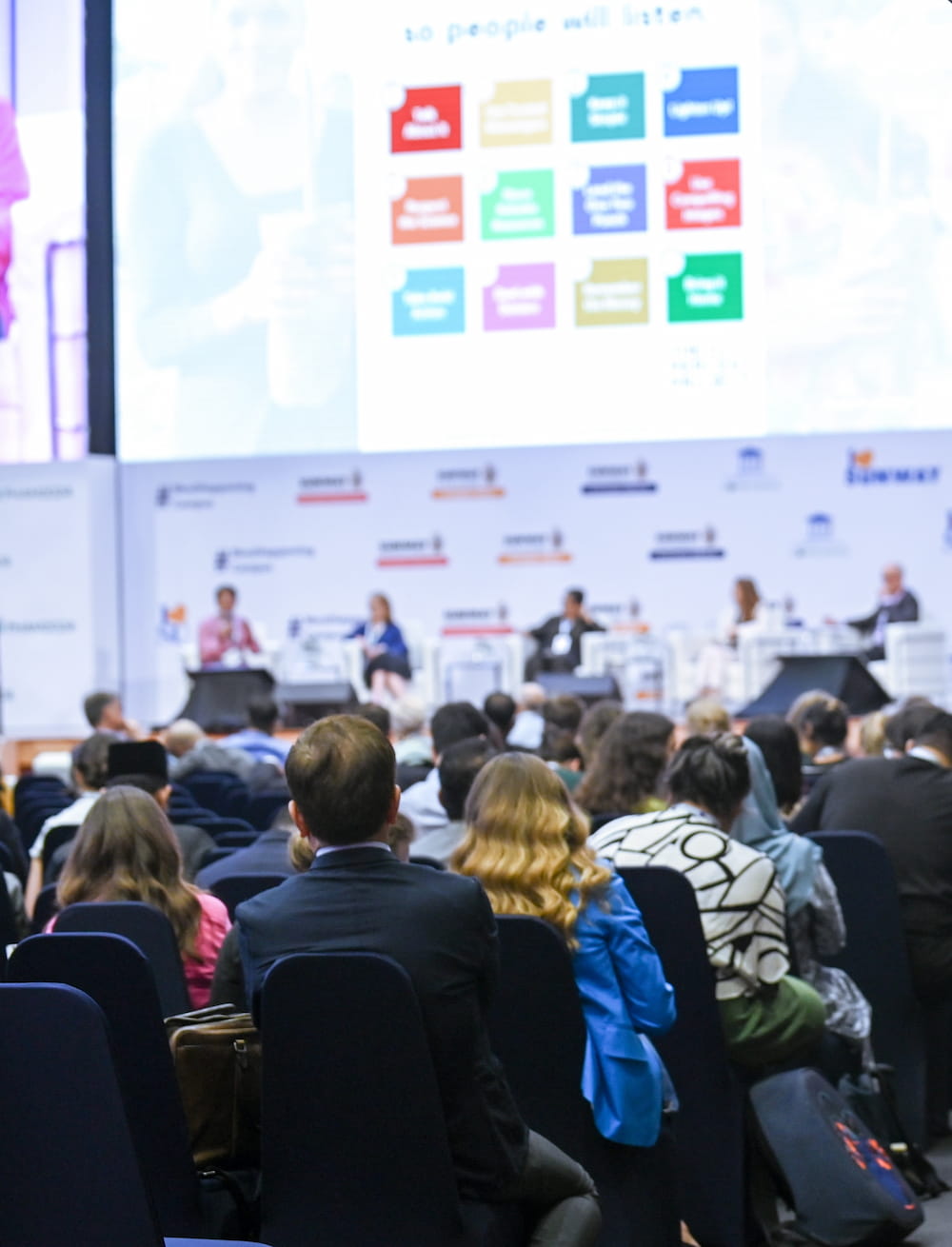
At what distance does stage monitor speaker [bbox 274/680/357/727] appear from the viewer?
11.3 metres

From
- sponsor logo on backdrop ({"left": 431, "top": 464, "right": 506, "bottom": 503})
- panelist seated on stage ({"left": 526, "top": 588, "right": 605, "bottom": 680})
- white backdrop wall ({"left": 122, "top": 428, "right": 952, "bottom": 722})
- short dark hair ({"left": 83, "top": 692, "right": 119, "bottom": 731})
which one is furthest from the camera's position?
sponsor logo on backdrop ({"left": 431, "top": 464, "right": 506, "bottom": 503})

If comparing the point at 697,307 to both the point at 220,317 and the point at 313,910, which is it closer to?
the point at 220,317

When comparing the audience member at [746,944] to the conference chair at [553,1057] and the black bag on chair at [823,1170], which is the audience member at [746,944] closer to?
the black bag on chair at [823,1170]

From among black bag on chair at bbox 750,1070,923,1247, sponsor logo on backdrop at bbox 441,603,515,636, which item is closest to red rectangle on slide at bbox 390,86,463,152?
sponsor logo on backdrop at bbox 441,603,515,636

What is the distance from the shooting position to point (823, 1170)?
2902 millimetres

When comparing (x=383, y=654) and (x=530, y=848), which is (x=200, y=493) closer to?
(x=383, y=654)

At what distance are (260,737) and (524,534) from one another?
586cm

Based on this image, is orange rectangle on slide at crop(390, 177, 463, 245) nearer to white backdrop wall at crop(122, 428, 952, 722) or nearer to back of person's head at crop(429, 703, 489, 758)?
white backdrop wall at crop(122, 428, 952, 722)

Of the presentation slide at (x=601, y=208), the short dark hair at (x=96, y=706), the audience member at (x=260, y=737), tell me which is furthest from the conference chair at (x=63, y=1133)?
the presentation slide at (x=601, y=208)

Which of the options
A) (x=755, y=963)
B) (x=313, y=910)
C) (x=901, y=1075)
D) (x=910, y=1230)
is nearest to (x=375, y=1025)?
(x=313, y=910)

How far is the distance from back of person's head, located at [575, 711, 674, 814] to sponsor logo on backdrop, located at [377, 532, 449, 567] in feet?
30.2

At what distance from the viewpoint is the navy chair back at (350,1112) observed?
1905 millimetres

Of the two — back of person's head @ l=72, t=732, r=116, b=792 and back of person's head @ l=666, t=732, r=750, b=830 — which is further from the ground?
back of person's head @ l=666, t=732, r=750, b=830

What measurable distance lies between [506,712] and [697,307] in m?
5.37
